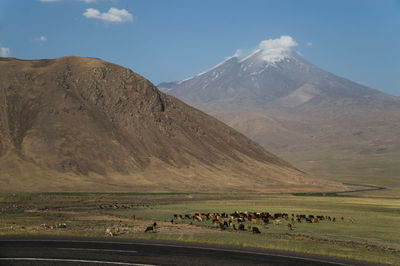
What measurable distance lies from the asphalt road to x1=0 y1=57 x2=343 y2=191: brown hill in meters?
89.7

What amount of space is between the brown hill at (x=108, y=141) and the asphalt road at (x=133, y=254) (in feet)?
294

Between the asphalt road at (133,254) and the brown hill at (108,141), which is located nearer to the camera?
the asphalt road at (133,254)

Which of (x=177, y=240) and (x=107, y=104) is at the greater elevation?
(x=107, y=104)

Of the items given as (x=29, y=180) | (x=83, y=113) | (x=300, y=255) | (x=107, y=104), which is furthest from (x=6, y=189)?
(x=300, y=255)

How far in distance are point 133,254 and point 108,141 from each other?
12602cm

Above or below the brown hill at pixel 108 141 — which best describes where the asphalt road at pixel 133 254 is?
below

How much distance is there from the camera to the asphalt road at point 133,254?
73.0 ft

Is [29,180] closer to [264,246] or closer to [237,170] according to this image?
[237,170]

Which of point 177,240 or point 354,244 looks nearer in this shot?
point 177,240

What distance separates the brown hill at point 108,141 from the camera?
129750 millimetres

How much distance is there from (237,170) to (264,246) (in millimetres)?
130570

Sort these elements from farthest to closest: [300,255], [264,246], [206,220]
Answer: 1. [206,220]
2. [264,246]
3. [300,255]

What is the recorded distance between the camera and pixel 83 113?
154250 mm

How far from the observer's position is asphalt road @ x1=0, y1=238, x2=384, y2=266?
22.3 m
